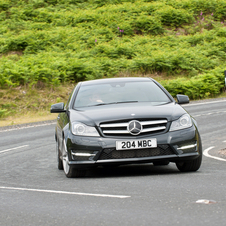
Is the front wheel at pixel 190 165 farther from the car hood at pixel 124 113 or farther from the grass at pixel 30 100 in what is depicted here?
the grass at pixel 30 100

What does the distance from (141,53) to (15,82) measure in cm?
940

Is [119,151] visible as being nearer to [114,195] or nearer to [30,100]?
[114,195]

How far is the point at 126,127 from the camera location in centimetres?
710

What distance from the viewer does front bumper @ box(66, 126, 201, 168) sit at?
7.09m

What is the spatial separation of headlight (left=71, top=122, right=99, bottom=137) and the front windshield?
0.95 m

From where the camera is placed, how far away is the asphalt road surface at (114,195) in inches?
187

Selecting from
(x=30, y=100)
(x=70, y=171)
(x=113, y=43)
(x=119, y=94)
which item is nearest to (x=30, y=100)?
(x=30, y=100)

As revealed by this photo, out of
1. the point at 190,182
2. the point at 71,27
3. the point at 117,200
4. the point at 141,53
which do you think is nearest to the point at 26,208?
the point at 117,200

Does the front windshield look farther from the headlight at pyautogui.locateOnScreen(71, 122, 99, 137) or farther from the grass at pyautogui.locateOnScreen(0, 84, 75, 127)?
the grass at pyautogui.locateOnScreen(0, 84, 75, 127)

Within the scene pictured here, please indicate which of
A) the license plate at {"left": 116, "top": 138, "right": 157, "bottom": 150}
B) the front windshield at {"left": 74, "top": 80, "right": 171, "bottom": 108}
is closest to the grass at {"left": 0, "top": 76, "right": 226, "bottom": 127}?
the front windshield at {"left": 74, "top": 80, "right": 171, "bottom": 108}

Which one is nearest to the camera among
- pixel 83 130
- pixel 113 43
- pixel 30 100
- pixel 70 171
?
pixel 83 130

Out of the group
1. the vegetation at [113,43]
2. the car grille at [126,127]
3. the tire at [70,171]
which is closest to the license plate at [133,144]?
the car grille at [126,127]

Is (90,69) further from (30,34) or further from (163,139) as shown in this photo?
(163,139)

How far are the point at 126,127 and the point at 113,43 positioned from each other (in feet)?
88.4
